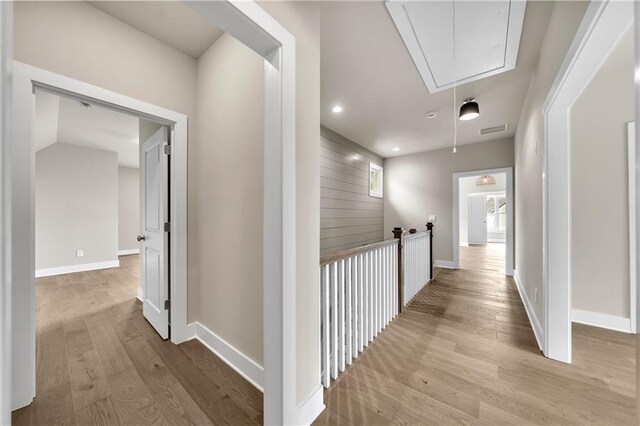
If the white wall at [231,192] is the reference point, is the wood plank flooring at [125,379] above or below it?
below

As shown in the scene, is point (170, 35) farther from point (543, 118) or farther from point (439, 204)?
point (439, 204)

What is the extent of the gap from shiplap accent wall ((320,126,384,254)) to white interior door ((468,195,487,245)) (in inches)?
223

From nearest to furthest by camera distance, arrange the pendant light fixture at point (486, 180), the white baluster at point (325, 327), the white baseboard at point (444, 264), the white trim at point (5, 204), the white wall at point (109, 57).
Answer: the white trim at point (5, 204), the white wall at point (109, 57), the white baluster at point (325, 327), the white baseboard at point (444, 264), the pendant light fixture at point (486, 180)

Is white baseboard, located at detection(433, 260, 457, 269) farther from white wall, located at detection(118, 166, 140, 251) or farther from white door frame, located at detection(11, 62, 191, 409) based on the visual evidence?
white wall, located at detection(118, 166, 140, 251)

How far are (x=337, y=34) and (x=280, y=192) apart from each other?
1.63m

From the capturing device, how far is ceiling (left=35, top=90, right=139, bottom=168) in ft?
10.1

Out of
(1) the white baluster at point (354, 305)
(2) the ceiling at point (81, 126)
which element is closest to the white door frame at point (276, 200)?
(1) the white baluster at point (354, 305)

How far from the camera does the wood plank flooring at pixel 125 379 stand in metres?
1.40

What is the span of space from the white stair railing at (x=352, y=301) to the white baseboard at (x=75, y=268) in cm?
566

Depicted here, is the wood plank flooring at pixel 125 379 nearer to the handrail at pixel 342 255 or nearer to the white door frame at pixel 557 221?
the handrail at pixel 342 255

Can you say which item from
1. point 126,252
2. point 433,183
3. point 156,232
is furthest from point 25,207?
point 126,252

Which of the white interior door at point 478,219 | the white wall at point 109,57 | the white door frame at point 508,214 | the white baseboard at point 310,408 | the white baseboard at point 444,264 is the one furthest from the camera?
the white interior door at point 478,219

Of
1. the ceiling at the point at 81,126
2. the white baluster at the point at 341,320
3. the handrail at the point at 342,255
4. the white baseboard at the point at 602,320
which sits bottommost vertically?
the white baseboard at the point at 602,320

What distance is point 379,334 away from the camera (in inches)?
89.6
